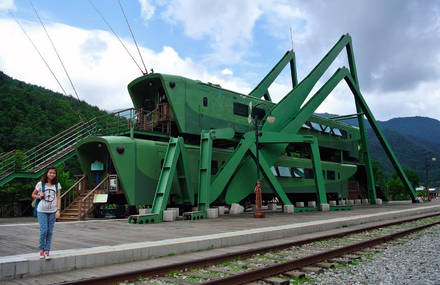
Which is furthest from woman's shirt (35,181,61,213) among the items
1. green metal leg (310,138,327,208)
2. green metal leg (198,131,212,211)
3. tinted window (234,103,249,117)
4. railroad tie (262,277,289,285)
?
green metal leg (310,138,327,208)

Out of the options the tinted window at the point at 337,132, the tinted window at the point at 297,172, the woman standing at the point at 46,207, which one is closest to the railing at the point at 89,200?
the woman standing at the point at 46,207

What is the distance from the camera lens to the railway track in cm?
598

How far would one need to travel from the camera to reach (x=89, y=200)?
17.8 meters

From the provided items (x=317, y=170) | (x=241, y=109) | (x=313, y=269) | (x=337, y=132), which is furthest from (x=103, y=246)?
(x=337, y=132)

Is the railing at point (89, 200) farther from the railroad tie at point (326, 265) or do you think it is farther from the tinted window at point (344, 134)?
the tinted window at point (344, 134)

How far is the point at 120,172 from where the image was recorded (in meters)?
16.8

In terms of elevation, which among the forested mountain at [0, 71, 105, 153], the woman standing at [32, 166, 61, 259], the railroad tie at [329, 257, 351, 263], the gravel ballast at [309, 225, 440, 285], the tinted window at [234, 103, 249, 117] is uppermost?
the forested mountain at [0, 71, 105, 153]

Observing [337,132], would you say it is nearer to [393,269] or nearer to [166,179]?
[166,179]

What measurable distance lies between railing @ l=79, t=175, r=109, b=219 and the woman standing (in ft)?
35.9

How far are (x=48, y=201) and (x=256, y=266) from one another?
4.20 meters

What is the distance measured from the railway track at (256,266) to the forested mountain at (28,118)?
1542 inches

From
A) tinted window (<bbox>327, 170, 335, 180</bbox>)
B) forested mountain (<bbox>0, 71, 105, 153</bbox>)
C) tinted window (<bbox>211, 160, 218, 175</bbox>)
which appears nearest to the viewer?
tinted window (<bbox>211, 160, 218, 175</bbox>)

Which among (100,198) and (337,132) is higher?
(337,132)

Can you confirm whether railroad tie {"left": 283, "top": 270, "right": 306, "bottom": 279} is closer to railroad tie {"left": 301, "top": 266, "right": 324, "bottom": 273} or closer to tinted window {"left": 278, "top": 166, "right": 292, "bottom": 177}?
railroad tie {"left": 301, "top": 266, "right": 324, "bottom": 273}
